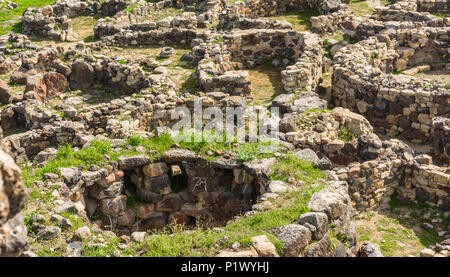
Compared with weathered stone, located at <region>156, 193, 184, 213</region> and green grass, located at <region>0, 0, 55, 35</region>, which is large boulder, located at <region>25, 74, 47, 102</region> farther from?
green grass, located at <region>0, 0, 55, 35</region>

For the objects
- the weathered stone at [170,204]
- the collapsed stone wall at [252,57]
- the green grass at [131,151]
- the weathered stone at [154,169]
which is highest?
the collapsed stone wall at [252,57]

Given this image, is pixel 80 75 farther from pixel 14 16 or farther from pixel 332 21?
pixel 14 16

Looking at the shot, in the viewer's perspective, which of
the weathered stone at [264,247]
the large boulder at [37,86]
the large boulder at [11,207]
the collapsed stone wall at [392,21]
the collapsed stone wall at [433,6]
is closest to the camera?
the large boulder at [11,207]

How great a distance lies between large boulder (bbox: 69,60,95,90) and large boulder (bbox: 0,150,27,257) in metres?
15.0

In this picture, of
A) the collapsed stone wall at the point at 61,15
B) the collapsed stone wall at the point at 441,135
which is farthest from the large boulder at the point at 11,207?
the collapsed stone wall at the point at 61,15

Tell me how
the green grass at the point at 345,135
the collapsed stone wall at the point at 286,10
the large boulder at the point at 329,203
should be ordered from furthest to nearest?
1. the collapsed stone wall at the point at 286,10
2. the green grass at the point at 345,135
3. the large boulder at the point at 329,203

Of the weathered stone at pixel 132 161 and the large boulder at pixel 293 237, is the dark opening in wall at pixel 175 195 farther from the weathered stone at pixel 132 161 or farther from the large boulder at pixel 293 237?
the large boulder at pixel 293 237

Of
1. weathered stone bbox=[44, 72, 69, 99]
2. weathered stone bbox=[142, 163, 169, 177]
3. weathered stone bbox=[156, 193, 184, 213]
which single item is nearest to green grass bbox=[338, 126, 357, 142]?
weathered stone bbox=[156, 193, 184, 213]

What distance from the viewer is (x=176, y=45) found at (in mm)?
25578

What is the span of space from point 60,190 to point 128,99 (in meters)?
6.54

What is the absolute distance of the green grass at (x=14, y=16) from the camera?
2970 cm

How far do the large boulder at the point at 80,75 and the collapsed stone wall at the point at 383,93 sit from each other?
28.2 ft

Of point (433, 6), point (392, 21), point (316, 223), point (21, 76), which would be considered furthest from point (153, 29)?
point (316, 223)
